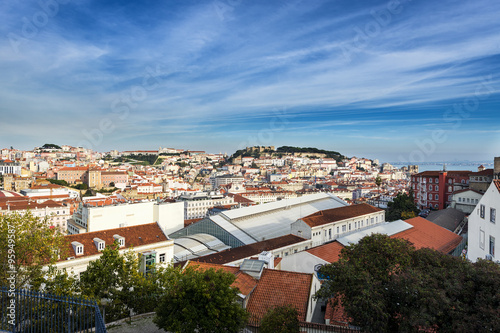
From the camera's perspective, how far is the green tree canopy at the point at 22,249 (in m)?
10.4

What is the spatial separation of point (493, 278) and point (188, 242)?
2663 centimetres

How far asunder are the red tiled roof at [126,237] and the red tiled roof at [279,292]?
9139mm

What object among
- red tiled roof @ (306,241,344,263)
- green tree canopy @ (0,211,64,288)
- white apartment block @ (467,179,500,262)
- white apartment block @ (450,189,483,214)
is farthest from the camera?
white apartment block @ (450,189,483,214)

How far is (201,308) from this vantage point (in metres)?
8.87

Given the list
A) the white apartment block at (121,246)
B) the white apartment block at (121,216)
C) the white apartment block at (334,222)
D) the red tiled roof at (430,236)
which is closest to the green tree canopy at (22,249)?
the white apartment block at (121,246)

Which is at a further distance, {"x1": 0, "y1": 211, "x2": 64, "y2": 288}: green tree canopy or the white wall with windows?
the white wall with windows

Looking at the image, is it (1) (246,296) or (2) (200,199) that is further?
(2) (200,199)

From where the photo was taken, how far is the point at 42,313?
8.28 m

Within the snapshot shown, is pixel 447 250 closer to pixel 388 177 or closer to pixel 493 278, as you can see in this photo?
pixel 493 278

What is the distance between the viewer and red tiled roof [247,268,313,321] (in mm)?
12086

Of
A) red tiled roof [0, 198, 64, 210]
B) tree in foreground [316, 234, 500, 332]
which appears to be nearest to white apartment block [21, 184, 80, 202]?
red tiled roof [0, 198, 64, 210]

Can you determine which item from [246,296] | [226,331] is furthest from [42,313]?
[246,296]

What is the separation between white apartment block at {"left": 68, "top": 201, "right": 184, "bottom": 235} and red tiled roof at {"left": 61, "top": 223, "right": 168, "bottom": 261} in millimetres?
9404

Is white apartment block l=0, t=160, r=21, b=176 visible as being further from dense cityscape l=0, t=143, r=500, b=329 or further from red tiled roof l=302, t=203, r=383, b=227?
red tiled roof l=302, t=203, r=383, b=227
